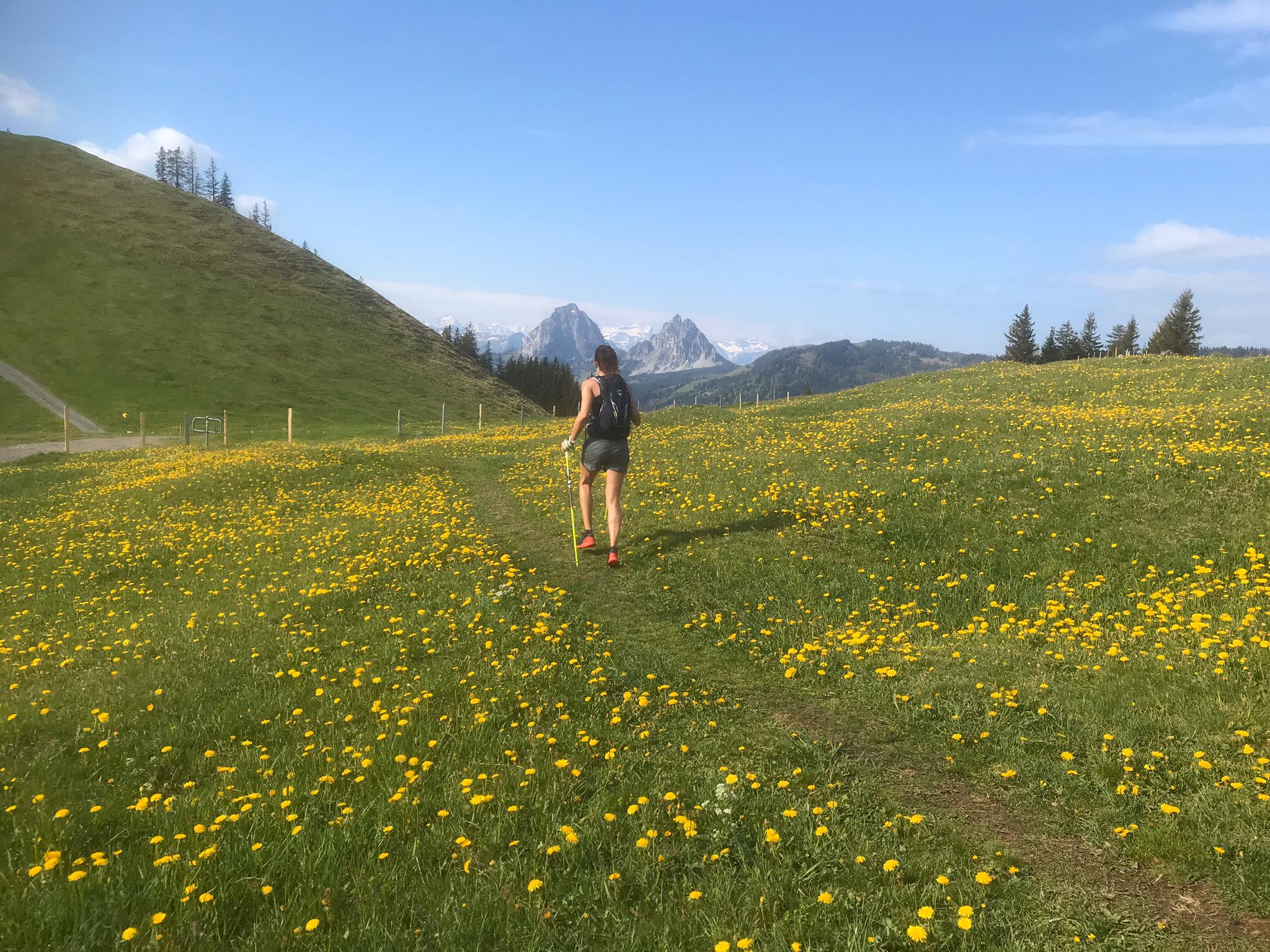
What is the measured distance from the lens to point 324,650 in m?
9.05

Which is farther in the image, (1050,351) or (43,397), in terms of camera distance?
(1050,351)

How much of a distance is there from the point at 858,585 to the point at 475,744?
706cm

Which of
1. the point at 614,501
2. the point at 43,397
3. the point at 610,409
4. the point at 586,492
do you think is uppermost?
the point at 43,397

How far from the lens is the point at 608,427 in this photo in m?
12.4

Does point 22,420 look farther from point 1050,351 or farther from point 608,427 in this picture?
point 1050,351

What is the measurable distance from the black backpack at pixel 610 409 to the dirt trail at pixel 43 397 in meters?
62.1

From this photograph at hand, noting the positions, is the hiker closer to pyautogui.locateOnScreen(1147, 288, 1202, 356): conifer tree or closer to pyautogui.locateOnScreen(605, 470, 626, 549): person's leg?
pyautogui.locateOnScreen(605, 470, 626, 549): person's leg

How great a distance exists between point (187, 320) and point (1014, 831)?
4417 inches

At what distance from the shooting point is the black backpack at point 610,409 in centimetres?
1233

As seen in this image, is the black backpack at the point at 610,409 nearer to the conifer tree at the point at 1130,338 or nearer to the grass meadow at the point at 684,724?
the grass meadow at the point at 684,724

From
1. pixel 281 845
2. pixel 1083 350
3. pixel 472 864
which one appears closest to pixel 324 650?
pixel 281 845

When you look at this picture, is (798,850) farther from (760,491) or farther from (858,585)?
(760,491)

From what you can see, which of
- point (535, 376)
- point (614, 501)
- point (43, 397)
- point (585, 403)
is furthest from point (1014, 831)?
point (535, 376)

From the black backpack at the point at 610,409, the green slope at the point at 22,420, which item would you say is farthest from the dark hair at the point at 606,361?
the green slope at the point at 22,420
